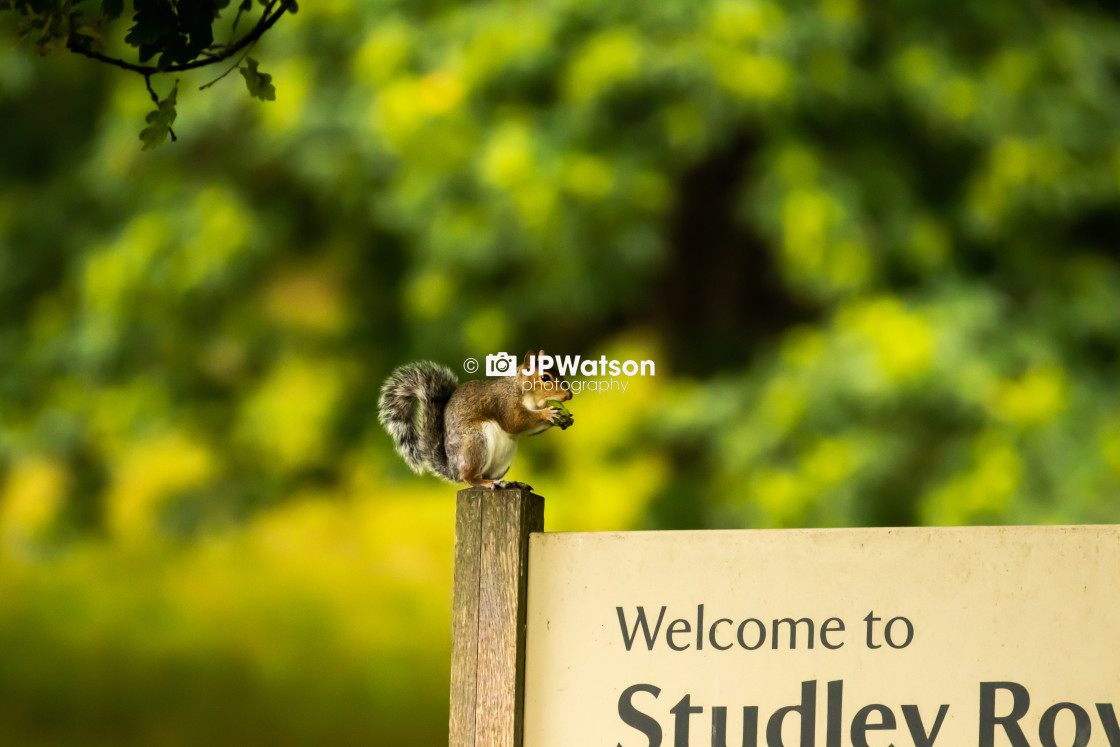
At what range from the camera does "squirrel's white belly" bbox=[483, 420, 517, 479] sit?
1.54m

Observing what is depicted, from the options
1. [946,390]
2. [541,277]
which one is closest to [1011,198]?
[946,390]

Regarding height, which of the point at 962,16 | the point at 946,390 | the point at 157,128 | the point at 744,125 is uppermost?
the point at 962,16

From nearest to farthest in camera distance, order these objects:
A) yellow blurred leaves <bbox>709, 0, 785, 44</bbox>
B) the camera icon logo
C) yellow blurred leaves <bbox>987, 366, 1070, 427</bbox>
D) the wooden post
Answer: the wooden post < the camera icon logo < yellow blurred leaves <bbox>987, 366, 1070, 427</bbox> < yellow blurred leaves <bbox>709, 0, 785, 44</bbox>

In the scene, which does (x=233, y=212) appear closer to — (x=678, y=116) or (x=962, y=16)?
(x=678, y=116)

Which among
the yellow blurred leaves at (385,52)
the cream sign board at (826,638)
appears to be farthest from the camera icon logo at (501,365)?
the yellow blurred leaves at (385,52)

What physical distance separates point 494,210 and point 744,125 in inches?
39.5

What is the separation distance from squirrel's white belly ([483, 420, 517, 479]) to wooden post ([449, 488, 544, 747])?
78 mm

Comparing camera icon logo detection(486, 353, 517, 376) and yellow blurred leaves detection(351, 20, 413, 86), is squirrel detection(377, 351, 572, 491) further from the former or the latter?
yellow blurred leaves detection(351, 20, 413, 86)

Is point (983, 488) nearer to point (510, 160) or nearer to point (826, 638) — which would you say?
point (510, 160)

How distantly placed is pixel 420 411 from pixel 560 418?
24 cm

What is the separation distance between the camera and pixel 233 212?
4.78 meters

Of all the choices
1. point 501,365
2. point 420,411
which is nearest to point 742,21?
point 501,365

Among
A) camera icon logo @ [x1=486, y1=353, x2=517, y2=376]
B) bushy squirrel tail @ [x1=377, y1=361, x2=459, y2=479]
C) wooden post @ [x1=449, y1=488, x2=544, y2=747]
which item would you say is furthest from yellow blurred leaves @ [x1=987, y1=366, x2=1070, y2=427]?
wooden post @ [x1=449, y1=488, x2=544, y2=747]

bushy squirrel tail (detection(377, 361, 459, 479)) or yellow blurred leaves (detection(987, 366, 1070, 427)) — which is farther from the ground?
yellow blurred leaves (detection(987, 366, 1070, 427))
